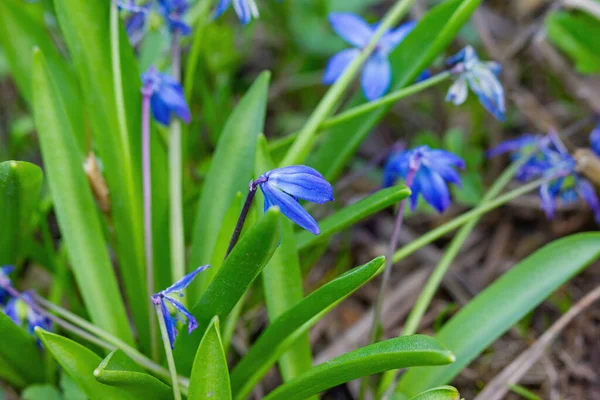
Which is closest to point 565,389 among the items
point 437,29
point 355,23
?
point 437,29

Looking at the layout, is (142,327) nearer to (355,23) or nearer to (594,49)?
(355,23)

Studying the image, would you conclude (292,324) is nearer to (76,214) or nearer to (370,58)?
(76,214)

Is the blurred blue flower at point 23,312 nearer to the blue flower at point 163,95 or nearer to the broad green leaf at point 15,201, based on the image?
the broad green leaf at point 15,201

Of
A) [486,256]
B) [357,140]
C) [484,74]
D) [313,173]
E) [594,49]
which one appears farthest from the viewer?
[486,256]

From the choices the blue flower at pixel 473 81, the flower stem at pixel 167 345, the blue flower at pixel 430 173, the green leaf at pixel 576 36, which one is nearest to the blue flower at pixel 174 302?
the flower stem at pixel 167 345

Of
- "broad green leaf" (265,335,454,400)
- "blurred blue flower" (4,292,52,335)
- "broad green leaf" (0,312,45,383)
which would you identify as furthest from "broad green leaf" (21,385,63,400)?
"broad green leaf" (265,335,454,400)

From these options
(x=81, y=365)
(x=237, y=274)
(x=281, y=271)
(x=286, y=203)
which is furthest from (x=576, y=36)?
(x=81, y=365)

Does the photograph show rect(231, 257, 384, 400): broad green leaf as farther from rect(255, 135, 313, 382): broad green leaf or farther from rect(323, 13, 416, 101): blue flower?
rect(323, 13, 416, 101): blue flower
